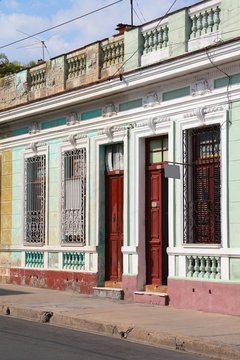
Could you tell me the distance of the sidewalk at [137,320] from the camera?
9883mm

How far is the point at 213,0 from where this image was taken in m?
13.3

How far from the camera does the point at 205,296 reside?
43.2 feet

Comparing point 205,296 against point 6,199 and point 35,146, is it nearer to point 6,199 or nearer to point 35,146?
point 35,146

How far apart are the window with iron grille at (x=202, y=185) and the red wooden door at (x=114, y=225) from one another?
7.83 feet

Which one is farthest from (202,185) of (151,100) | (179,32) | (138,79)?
(179,32)

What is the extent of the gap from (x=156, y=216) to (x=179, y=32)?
145 inches

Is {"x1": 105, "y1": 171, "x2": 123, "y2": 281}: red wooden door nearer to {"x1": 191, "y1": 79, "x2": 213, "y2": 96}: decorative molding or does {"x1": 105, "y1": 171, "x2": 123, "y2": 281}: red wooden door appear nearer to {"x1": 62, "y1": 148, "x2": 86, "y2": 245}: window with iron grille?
{"x1": 62, "y1": 148, "x2": 86, "y2": 245}: window with iron grille

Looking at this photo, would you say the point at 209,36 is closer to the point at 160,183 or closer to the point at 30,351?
the point at 160,183

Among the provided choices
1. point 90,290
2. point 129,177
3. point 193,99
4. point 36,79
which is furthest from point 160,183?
point 36,79

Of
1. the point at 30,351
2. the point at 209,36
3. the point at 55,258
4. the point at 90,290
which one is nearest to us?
the point at 30,351

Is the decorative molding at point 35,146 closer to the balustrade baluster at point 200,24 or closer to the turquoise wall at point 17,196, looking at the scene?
the turquoise wall at point 17,196

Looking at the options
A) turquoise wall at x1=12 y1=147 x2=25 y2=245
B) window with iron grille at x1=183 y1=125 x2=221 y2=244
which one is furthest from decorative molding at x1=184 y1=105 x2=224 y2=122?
turquoise wall at x1=12 y1=147 x2=25 y2=245

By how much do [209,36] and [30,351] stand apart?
6831mm

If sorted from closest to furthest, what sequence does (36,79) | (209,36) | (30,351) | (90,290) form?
1. (30,351)
2. (209,36)
3. (90,290)
4. (36,79)
